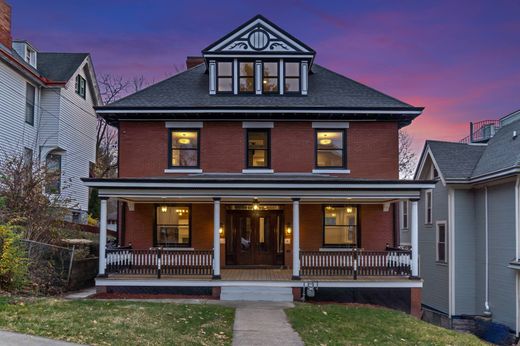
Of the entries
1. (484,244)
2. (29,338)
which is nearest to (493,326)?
(484,244)

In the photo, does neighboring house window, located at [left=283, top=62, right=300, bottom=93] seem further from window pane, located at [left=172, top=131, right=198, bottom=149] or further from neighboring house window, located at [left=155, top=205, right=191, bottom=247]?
neighboring house window, located at [left=155, top=205, right=191, bottom=247]

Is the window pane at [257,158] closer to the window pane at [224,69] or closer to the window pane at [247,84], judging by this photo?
the window pane at [247,84]

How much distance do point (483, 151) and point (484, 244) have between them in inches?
179

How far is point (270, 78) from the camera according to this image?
19.6 m

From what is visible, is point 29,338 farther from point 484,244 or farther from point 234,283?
point 484,244

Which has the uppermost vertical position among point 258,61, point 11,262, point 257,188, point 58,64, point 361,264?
point 58,64

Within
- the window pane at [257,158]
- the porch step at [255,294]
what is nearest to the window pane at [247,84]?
the window pane at [257,158]

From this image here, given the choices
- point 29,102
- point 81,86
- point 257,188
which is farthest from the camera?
point 81,86

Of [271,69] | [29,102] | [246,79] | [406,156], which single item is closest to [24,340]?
[246,79]

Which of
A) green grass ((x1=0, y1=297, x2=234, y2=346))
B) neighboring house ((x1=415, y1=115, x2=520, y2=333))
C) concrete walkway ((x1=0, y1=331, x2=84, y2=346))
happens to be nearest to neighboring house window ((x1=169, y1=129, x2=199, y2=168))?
green grass ((x1=0, y1=297, x2=234, y2=346))

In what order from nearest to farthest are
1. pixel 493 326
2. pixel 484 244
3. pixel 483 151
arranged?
pixel 493 326, pixel 484 244, pixel 483 151

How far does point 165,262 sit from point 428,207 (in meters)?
12.5

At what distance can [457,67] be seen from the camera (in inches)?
993

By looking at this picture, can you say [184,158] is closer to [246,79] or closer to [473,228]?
[246,79]
